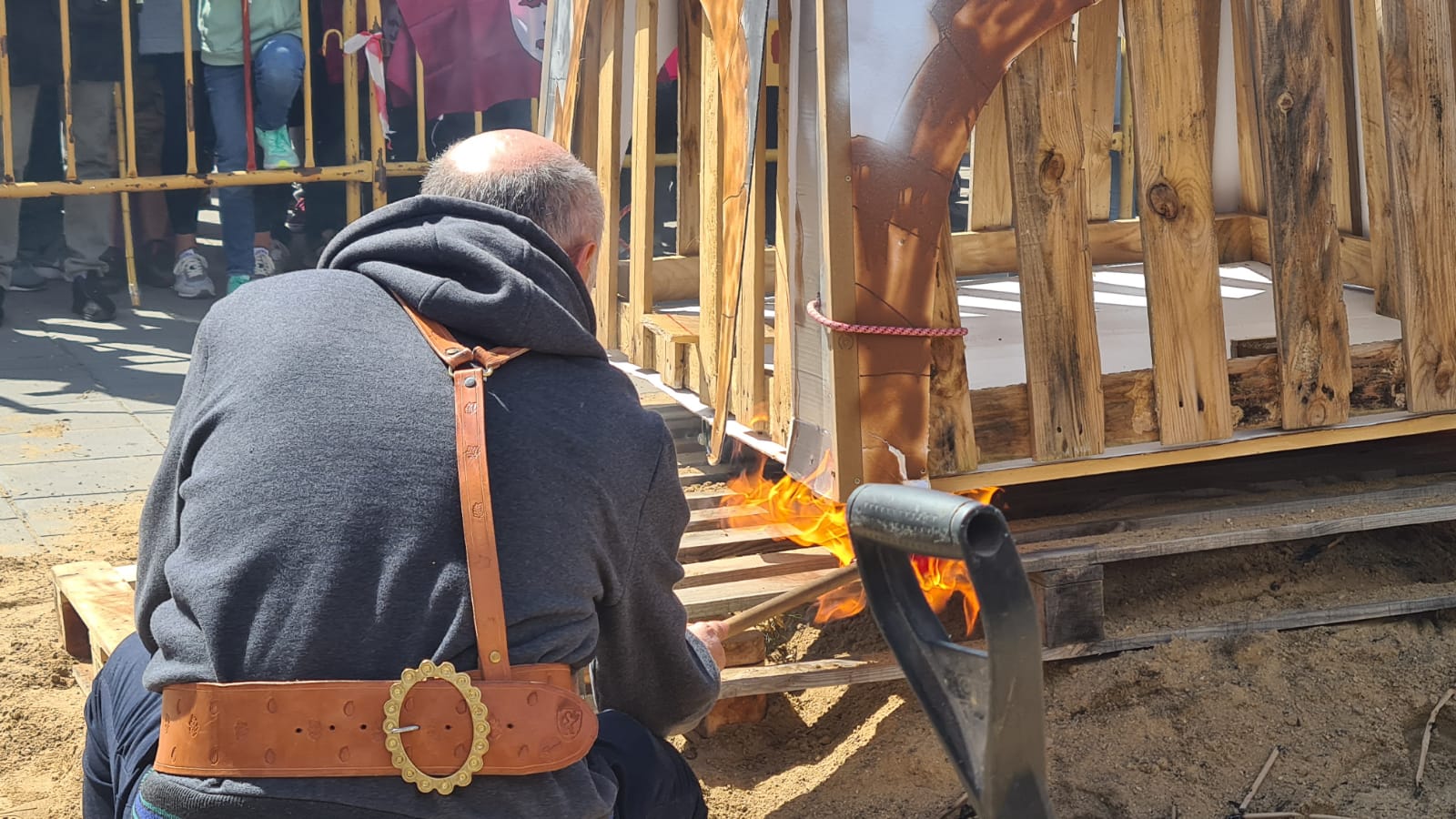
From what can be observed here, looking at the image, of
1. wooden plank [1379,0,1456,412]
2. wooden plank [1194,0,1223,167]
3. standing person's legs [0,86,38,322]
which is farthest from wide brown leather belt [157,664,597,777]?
standing person's legs [0,86,38,322]

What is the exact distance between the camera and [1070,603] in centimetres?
358

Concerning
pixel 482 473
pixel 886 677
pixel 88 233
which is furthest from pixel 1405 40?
pixel 88 233

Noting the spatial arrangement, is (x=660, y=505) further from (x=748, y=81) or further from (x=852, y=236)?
(x=748, y=81)

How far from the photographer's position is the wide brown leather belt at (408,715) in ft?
6.42

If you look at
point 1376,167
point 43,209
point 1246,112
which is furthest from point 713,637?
point 43,209

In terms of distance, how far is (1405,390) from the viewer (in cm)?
384

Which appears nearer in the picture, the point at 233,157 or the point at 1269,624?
the point at 1269,624

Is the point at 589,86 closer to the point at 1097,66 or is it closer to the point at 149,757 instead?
the point at 1097,66

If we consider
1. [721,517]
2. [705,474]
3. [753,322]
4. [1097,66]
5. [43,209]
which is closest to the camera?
[753,322]

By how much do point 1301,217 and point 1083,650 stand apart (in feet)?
3.96

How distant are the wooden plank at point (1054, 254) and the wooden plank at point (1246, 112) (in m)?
2.13

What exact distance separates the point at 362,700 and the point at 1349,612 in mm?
2798

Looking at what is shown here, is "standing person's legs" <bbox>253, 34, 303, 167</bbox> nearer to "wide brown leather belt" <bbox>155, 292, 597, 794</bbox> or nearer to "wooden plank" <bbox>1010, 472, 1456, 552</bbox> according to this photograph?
"wooden plank" <bbox>1010, 472, 1456, 552</bbox>

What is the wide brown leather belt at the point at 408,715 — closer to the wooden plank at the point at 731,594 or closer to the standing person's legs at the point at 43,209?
the wooden plank at the point at 731,594
